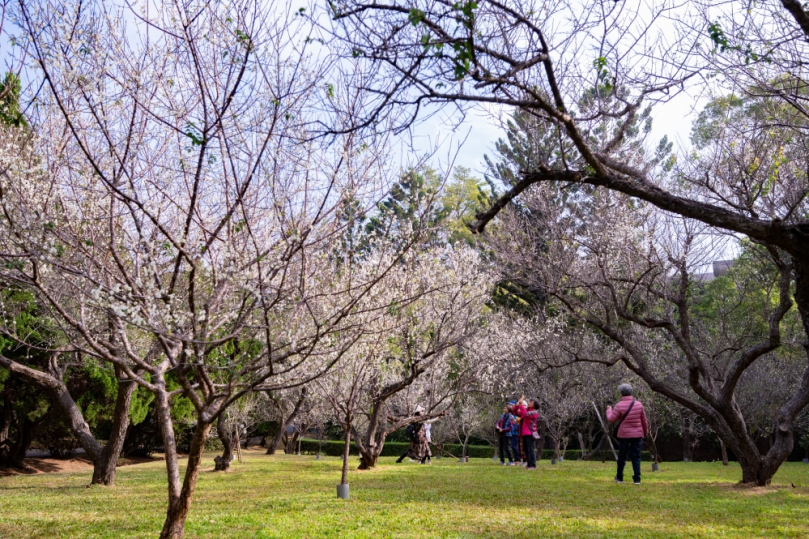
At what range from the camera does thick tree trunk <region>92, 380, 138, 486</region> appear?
9852 mm

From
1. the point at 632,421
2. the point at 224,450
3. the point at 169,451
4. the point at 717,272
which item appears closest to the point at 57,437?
the point at 224,450

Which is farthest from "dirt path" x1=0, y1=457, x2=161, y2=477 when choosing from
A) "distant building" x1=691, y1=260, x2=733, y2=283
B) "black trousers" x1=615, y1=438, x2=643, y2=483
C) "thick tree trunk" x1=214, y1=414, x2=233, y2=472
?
"distant building" x1=691, y1=260, x2=733, y2=283

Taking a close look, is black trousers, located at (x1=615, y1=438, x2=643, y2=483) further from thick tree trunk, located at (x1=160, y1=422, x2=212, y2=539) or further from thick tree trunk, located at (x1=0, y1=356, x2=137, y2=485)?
thick tree trunk, located at (x1=0, y1=356, x2=137, y2=485)

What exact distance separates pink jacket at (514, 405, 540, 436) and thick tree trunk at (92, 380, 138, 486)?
23.0 ft

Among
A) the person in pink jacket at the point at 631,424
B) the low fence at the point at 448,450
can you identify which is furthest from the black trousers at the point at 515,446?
the low fence at the point at 448,450

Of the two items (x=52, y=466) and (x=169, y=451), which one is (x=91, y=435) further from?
(x=52, y=466)

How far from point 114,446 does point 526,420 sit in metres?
7.28

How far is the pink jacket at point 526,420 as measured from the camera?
471 inches

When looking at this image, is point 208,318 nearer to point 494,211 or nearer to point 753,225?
point 494,211

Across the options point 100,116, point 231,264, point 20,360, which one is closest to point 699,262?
point 231,264

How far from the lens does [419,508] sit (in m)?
7.04

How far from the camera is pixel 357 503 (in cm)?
746

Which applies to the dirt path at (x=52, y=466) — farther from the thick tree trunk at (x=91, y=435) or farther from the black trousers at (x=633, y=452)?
the black trousers at (x=633, y=452)

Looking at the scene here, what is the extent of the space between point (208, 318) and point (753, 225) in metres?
4.05
